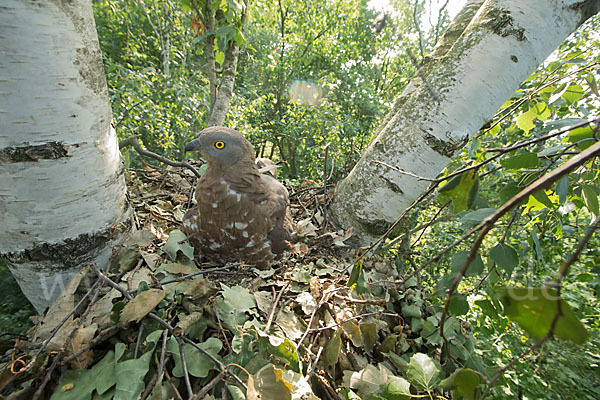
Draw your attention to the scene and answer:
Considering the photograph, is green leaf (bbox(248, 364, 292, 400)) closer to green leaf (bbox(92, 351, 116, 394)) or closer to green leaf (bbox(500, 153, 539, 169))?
green leaf (bbox(92, 351, 116, 394))

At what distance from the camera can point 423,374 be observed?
3.10ft

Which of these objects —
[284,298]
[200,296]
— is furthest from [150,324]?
A: [284,298]

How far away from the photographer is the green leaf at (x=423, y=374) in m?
0.93

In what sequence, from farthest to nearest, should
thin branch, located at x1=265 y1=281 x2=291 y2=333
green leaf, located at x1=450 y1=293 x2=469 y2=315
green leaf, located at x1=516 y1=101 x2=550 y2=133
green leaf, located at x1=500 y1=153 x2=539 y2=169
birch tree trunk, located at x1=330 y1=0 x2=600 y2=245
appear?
1. birch tree trunk, located at x1=330 y1=0 x2=600 y2=245
2. green leaf, located at x1=516 y1=101 x2=550 y2=133
3. thin branch, located at x1=265 y1=281 x2=291 y2=333
4. green leaf, located at x1=450 y1=293 x2=469 y2=315
5. green leaf, located at x1=500 y1=153 x2=539 y2=169

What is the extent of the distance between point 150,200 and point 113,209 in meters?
0.89

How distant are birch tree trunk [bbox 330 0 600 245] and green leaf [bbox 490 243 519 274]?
0.91 meters

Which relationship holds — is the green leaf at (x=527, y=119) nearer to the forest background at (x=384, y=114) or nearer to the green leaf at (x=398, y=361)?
the forest background at (x=384, y=114)

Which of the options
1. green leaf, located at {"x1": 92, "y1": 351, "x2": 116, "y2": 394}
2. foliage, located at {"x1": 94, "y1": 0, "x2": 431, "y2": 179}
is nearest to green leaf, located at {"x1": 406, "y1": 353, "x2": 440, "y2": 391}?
green leaf, located at {"x1": 92, "y1": 351, "x2": 116, "y2": 394}

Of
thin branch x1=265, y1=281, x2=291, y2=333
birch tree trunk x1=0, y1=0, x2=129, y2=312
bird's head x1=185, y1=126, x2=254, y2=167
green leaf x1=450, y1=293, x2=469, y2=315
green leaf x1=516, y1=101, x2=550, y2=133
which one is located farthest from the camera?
bird's head x1=185, y1=126, x2=254, y2=167

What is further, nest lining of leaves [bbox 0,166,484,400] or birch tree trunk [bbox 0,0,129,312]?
birch tree trunk [bbox 0,0,129,312]

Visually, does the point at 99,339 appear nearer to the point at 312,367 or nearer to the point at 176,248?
the point at 176,248

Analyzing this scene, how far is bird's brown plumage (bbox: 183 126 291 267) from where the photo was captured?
5.87 feet

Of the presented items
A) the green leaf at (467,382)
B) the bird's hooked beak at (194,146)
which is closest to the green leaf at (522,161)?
the green leaf at (467,382)

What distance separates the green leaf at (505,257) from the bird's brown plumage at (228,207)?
1.34 meters
